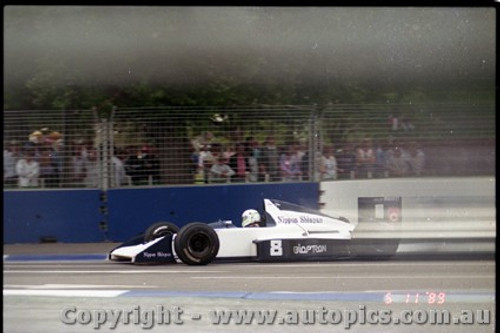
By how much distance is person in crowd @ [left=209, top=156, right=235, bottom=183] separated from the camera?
372 centimetres

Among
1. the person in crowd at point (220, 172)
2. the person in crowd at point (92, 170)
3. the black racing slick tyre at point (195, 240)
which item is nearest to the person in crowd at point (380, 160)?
the person in crowd at point (220, 172)

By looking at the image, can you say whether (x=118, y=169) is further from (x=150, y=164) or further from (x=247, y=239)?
(x=247, y=239)

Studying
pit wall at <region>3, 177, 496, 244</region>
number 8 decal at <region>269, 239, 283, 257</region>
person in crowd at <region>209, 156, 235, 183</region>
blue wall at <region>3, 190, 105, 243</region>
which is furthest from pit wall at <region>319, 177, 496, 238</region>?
Answer: number 8 decal at <region>269, 239, 283, 257</region>

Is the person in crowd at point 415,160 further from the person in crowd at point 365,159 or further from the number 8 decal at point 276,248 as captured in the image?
the number 8 decal at point 276,248

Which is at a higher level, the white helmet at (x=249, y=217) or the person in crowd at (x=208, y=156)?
the person in crowd at (x=208, y=156)

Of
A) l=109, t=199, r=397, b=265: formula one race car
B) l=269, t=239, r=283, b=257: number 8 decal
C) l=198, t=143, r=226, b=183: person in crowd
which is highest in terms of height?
l=198, t=143, r=226, b=183: person in crowd

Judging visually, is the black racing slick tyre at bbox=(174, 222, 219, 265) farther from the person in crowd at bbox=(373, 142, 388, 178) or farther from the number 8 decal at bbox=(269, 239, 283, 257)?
the person in crowd at bbox=(373, 142, 388, 178)

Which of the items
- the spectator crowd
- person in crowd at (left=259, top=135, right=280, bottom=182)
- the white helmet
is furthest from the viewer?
the white helmet

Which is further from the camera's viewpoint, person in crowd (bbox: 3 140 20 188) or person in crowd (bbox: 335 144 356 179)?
person in crowd (bbox: 335 144 356 179)

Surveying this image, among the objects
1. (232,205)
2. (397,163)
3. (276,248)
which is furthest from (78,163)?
(276,248)

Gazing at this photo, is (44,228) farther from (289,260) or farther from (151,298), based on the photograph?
(289,260)

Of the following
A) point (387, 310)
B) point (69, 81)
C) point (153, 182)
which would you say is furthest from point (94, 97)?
point (387, 310)

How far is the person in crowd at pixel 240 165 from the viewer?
146 inches

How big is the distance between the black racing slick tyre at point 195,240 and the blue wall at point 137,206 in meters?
0.14
